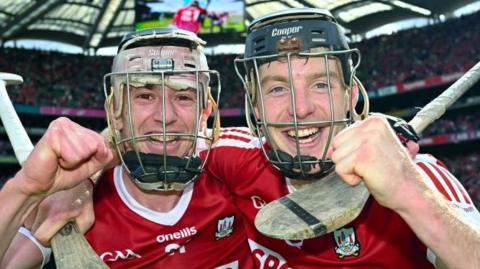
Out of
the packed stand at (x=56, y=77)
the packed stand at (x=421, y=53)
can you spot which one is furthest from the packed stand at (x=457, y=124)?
the packed stand at (x=56, y=77)

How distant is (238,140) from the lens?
2557 mm

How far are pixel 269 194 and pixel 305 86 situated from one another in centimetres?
52

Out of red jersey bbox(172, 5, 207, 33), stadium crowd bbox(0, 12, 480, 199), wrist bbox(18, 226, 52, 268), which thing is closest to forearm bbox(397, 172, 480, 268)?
wrist bbox(18, 226, 52, 268)

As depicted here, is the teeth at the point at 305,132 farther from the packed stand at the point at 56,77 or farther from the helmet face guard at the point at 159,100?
the packed stand at the point at 56,77

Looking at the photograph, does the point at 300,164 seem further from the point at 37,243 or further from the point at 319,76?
the point at 37,243

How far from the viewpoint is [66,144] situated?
5.10 feet

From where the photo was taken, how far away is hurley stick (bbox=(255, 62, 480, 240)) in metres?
1.48

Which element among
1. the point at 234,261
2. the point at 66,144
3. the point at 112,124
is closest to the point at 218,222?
the point at 234,261

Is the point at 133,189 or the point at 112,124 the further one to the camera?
the point at 133,189

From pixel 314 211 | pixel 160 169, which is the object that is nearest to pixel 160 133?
pixel 160 169

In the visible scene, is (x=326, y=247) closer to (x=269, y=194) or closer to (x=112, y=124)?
(x=269, y=194)

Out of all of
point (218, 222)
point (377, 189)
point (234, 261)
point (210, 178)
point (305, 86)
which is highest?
point (305, 86)

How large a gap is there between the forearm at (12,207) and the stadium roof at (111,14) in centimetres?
1390

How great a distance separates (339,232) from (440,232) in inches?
27.0
